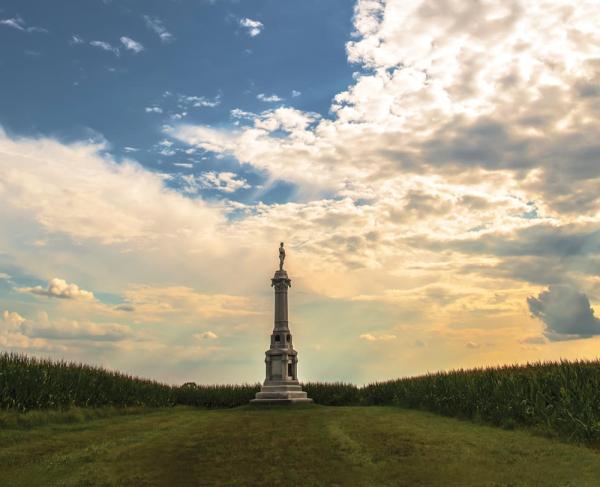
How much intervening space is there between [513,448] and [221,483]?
9.65 m


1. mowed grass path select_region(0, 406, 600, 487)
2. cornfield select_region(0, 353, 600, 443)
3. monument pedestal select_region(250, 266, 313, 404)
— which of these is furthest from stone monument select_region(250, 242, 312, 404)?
mowed grass path select_region(0, 406, 600, 487)

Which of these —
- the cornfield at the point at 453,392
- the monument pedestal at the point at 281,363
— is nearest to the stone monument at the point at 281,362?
the monument pedestal at the point at 281,363

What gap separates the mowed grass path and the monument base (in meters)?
12.2

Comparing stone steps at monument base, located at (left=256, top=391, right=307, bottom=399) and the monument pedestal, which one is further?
the monument pedestal

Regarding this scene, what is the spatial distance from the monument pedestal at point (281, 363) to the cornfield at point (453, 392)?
5.40 metres

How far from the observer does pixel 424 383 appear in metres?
30.3

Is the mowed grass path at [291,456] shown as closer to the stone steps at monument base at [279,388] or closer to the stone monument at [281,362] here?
the stone monument at [281,362]

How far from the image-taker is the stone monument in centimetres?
3447

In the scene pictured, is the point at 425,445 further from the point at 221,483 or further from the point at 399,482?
the point at 221,483

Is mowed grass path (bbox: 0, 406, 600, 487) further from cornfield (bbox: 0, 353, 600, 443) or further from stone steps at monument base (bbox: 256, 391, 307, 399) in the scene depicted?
stone steps at monument base (bbox: 256, 391, 307, 399)

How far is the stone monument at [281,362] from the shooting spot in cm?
3447

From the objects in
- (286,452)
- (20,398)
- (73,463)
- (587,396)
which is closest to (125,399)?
(20,398)

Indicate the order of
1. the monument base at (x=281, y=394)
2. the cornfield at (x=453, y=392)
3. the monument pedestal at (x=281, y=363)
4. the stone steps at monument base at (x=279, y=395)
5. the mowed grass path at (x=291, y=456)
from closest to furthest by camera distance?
the mowed grass path at (x=291, y=456) < the cornfield at (x=453, y=392) < the monument base at (x=281, y=394) < the stone steps at monument base at (x=279, y=395) < the monument pedestal at (x=281, y=363)

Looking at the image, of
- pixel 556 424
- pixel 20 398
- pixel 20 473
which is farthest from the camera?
pixel 20 398
